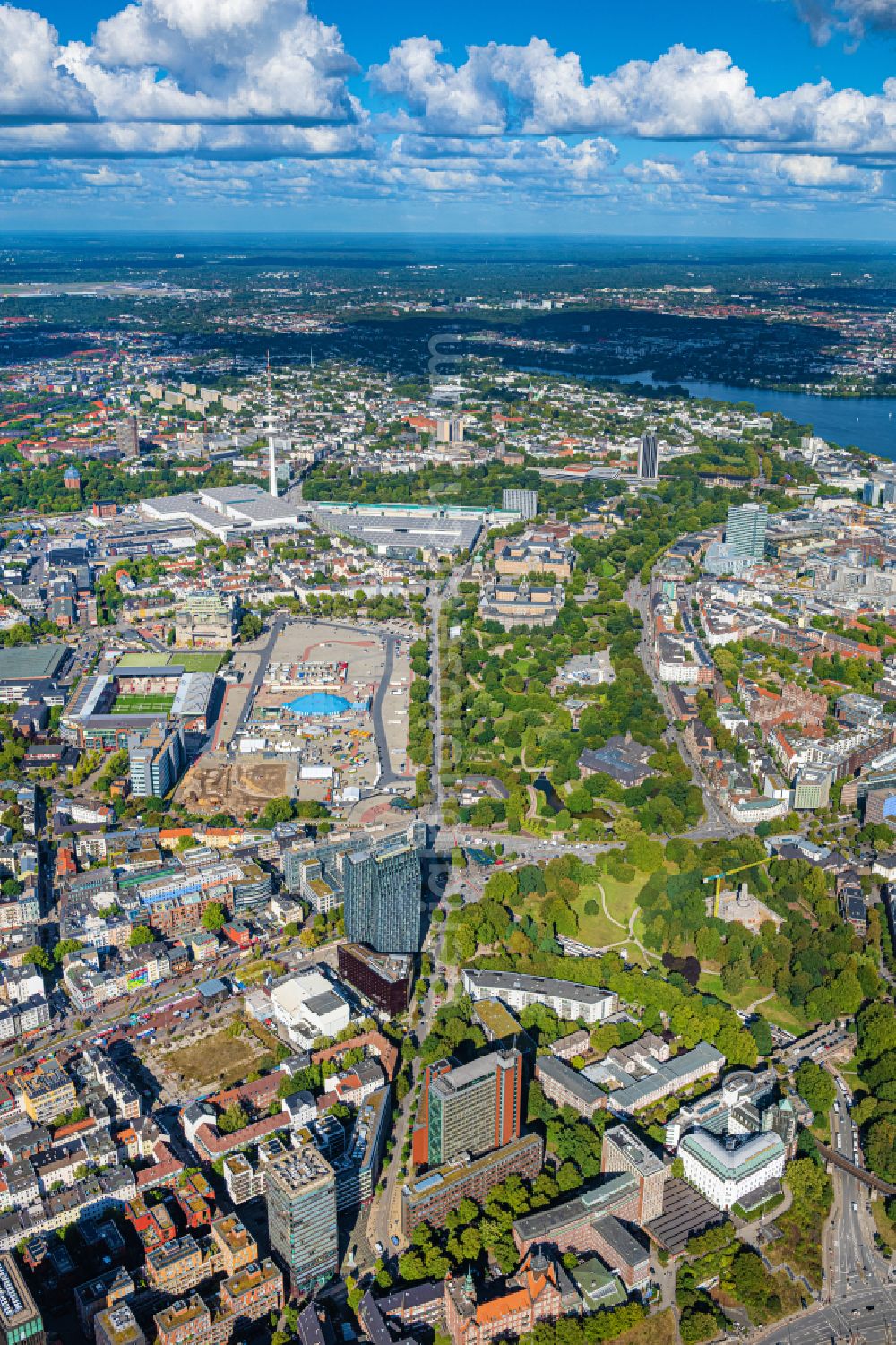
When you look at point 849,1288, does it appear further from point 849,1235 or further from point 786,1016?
A: point 786,1016

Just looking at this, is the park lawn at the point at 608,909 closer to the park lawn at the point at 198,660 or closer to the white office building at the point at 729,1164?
the white office building at the point at 729,1164

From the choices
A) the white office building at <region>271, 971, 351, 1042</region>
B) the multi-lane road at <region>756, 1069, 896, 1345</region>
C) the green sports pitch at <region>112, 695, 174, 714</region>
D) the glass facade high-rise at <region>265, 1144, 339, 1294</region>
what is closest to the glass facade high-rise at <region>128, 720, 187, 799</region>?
the green sports pitch at <region>112, 695, 174, 714</region>

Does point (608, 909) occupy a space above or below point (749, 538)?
below

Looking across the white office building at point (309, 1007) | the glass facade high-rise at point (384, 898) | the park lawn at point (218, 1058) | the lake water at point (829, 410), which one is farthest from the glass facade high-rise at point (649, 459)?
the park lawn at point (218, 1058)

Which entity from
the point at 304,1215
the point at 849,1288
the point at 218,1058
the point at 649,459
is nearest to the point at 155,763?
the point at 218,1058

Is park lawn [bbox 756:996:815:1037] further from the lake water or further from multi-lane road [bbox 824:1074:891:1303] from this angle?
the lake water
